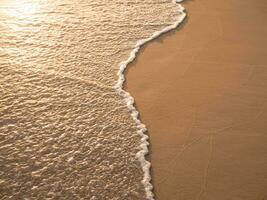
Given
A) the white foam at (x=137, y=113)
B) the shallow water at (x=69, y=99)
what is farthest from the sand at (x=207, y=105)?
the shallow water at (x=69, y=99)

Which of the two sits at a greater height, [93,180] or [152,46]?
[152,46]

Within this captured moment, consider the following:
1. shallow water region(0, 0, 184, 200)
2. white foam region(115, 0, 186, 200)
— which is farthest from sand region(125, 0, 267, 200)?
shallow water region(0, 0, 184, 200)

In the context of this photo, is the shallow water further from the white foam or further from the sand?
the sand

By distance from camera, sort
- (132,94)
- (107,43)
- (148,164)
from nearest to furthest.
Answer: (148,164) → (132,94) → (107,43)

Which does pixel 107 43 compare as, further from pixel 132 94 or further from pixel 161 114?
pixel 161 114

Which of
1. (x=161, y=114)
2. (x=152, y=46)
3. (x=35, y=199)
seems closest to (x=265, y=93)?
(x=161, y=114)

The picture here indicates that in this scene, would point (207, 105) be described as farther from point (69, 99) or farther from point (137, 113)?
point (69, 99)

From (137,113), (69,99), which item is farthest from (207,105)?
(69,99)
